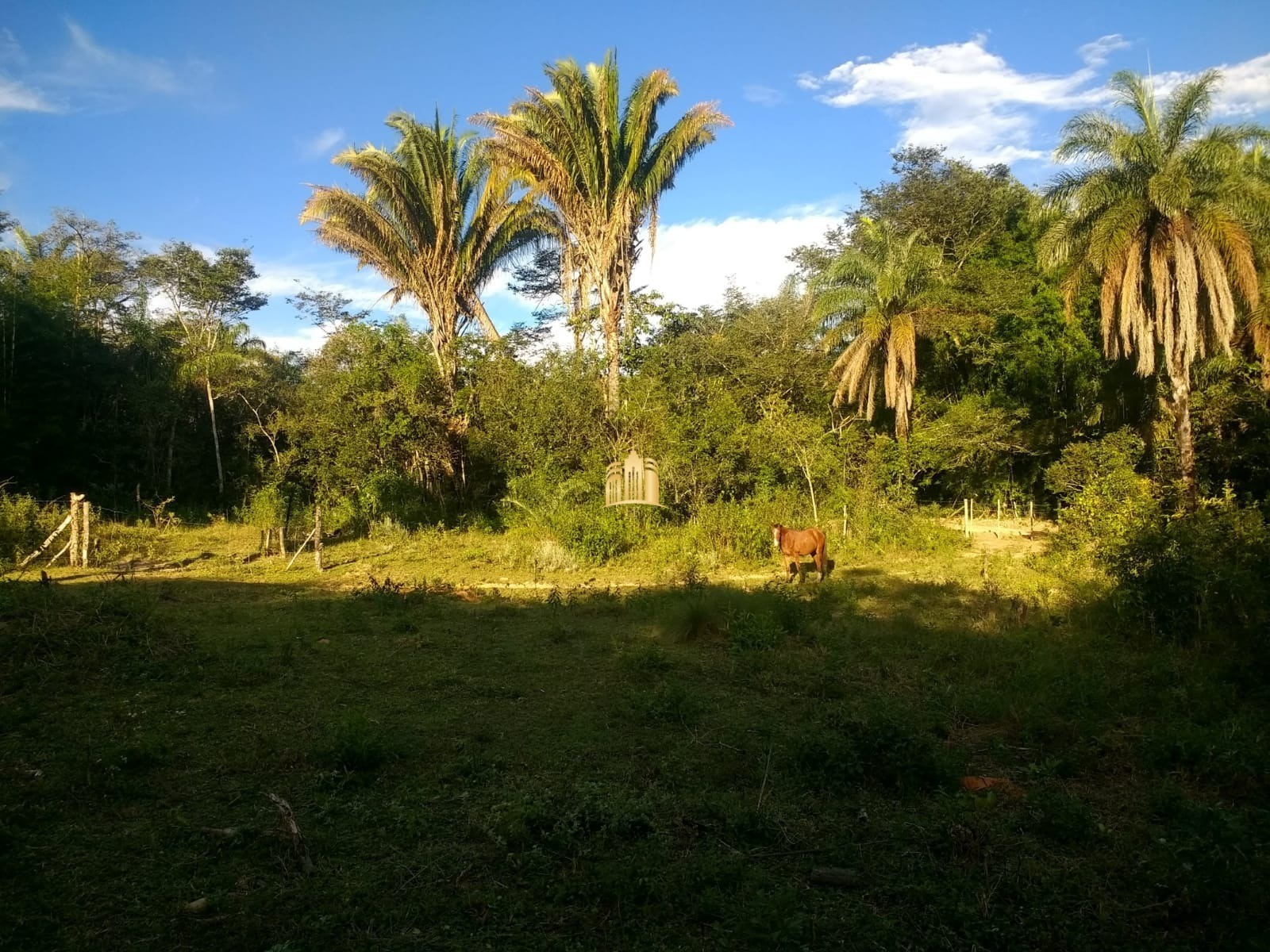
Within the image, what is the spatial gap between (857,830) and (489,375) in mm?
17044

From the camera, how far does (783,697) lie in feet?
22.1

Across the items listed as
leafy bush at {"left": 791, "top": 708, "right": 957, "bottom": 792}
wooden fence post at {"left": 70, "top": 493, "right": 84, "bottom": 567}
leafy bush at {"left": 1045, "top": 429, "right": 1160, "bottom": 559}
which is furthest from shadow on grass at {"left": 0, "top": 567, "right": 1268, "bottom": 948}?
wooden fence post at {"left": 70, "top": 493, "right": 84, "bottom": 567}

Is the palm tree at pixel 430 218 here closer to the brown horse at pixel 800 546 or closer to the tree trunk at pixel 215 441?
the tree trunk at pixel 215 441

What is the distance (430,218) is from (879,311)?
12649 mm

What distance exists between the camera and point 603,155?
19.4 m

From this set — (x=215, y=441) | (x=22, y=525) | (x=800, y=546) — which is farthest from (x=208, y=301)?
(x=800, y=546)

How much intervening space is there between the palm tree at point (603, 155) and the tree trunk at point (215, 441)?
11598mm

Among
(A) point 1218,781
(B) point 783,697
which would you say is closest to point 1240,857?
(A) point 1218,781

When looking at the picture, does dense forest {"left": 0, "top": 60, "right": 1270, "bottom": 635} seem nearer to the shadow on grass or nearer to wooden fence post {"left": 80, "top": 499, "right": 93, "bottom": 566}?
wooden fence post {"left": 80, "top": 499, "right": 93, "bottom": 566}

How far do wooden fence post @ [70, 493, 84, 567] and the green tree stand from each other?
412 inches

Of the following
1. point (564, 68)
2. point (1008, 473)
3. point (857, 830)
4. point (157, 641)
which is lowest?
point (857, 830)

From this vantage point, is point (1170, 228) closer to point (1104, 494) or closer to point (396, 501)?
point (1104, 494)

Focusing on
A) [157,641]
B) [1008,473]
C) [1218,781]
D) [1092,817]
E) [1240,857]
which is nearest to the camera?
[1240,857]

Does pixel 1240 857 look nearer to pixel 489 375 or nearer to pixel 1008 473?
pixel 489 375
